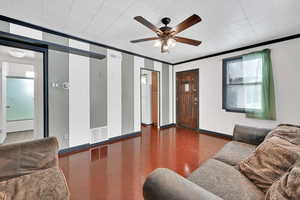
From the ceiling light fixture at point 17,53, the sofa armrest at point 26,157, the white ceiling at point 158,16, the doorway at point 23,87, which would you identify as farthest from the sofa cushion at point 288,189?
the ceiling light fixture at point 17,53

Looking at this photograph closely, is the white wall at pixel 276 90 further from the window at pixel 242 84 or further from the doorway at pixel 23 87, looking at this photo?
the doorway at pixel 23 87

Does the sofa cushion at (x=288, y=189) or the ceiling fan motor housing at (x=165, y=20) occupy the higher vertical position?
the ceiling fan motor housing at (x=165, y=20)

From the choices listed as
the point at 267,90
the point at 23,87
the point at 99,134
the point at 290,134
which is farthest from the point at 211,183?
the point at 23,87

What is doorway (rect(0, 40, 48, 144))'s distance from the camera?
2551 millimetres

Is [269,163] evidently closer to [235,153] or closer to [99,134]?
[235,153]

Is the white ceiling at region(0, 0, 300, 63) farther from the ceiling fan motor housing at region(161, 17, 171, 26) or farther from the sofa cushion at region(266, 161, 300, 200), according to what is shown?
the sofa cushion at region(266, 161, 300, 200)

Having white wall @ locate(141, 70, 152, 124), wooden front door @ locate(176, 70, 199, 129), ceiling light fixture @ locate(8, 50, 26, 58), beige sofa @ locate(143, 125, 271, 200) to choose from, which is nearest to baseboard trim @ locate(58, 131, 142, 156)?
white wall @ locate(141, 70, 152, 124)

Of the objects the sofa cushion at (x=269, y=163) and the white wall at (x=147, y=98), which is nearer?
the sofa cushion at (x=269, y=163)

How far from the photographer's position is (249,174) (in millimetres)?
1234

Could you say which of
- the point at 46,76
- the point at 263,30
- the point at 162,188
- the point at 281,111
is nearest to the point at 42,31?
the point at 46,76

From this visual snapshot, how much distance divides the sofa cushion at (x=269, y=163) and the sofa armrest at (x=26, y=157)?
1.94 meters

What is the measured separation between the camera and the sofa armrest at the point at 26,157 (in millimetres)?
1285

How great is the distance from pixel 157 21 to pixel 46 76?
2.29 metres

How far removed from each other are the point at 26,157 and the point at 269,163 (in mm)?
2234
